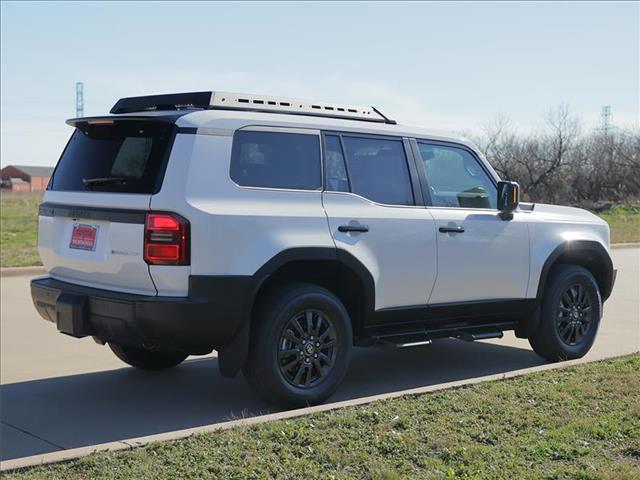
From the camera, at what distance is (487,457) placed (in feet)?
15.6

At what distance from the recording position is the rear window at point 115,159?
5.81 metres

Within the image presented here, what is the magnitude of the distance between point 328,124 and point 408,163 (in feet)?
2.63

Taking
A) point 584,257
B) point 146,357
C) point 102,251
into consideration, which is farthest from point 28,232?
point 102,251

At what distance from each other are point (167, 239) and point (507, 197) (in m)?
3.14

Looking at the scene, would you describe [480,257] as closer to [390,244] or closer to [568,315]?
[390,244]

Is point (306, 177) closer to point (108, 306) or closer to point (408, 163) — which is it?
point (408, 163)

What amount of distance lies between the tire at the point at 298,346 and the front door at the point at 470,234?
40.7 inches

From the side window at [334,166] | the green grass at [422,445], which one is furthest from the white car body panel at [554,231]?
the side window at [334,166]

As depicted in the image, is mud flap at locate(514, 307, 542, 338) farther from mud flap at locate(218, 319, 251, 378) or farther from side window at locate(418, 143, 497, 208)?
mud flap at locate(218, 319, 251, 378)

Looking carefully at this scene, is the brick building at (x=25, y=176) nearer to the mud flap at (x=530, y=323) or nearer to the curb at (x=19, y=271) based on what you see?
the curb at (x=19, y=271)

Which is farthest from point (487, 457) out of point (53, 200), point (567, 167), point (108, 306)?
point (567, 167)

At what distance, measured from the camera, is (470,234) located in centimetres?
714

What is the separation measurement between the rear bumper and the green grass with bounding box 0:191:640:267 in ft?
33.0

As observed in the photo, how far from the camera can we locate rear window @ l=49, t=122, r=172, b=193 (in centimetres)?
581
